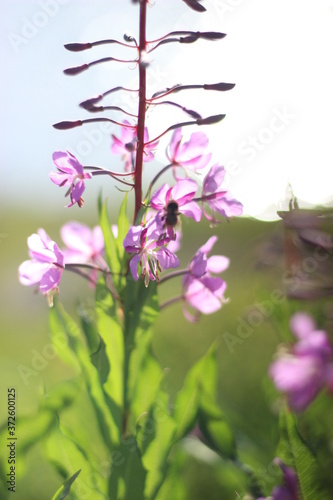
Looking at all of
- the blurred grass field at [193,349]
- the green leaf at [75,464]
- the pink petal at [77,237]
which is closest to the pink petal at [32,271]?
the blurred grass field at [193,349]

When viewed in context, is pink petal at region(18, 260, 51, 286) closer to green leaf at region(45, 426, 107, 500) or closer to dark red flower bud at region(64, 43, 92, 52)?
green leaf at region(45, 426, 107, 500)

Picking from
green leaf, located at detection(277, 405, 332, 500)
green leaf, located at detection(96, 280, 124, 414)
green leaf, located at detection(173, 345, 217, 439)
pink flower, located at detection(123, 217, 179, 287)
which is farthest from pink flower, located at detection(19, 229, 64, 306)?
green leaf, located at detection(277, 405, 332, 500)

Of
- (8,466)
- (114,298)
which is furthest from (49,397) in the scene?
(114,298)

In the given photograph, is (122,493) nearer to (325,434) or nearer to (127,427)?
(127,427)

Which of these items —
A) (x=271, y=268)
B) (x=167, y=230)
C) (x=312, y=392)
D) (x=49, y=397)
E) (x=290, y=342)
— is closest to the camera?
(x=167, y=230)

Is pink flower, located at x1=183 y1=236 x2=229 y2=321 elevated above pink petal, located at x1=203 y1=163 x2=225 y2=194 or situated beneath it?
situated beneath

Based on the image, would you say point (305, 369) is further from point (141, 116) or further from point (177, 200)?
point (141, 116)
